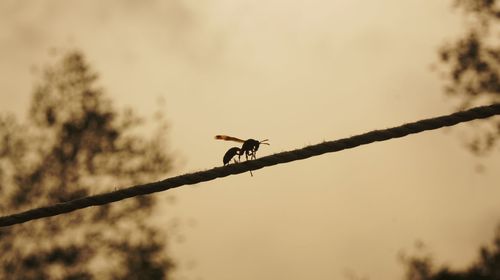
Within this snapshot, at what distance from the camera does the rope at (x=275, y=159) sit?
86.2 inches

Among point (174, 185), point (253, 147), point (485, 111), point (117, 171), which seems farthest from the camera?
point (117, 171)

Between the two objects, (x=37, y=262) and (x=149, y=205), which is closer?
(x=37, y=262)

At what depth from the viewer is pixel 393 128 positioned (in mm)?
2227

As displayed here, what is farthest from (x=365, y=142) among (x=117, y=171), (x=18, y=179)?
(x=18, y=179)

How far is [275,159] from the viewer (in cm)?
233

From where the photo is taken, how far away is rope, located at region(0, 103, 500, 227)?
86.2 inches

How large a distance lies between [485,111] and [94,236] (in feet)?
51.6

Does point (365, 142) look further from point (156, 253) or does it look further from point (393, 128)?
point (156, 253)

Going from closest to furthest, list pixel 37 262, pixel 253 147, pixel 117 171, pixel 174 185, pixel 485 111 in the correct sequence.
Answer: pixel 485 111 < pixel 174 185 < pixel 253 147 < pixel 37 262 < pixel 117 171

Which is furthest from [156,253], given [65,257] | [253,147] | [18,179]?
[253,147]

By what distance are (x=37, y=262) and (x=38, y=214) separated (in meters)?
14.5

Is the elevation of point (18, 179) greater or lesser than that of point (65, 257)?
greater

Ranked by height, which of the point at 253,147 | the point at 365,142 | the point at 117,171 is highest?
the point at 117,171

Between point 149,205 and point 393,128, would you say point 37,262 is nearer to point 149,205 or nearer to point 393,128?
point 149,205
